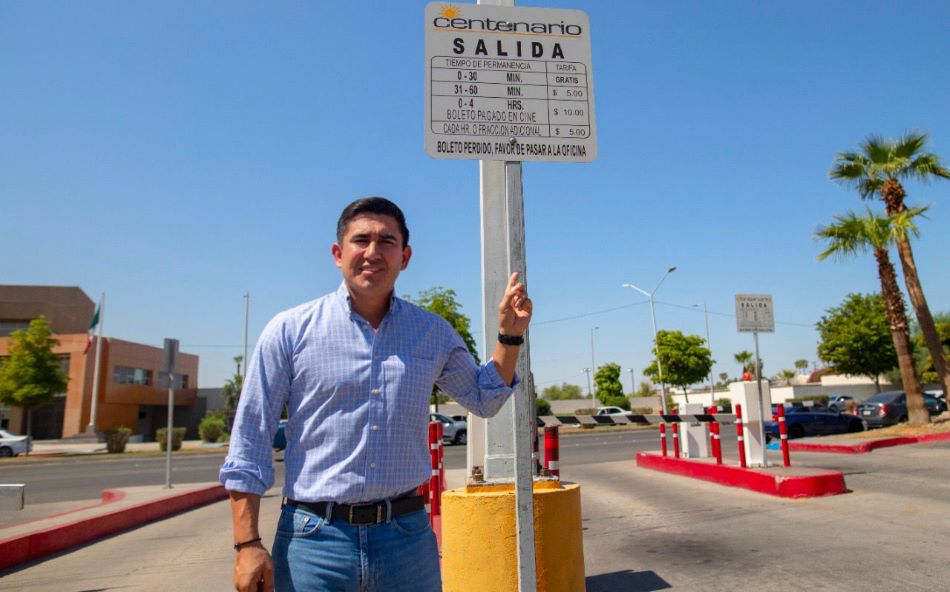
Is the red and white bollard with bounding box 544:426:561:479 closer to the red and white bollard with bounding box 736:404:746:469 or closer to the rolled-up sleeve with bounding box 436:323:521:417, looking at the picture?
the rolled-up sleeve with bounding box 436:323:521:417

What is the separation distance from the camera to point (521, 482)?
7.21ft

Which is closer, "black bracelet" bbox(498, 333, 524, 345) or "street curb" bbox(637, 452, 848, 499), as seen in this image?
"black bracelet" bbox(498, 333, 524, 345)

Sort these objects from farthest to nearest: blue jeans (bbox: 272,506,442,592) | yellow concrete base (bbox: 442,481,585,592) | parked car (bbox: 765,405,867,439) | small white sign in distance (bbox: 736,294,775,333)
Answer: parked car (bbox: 765,405,867,439) < small white sign in distance (bbox: 736,294,775,333) < yellow concrete base (bbox: 442,481,585,592) < blue jeans (bbox: 272,506,442,592)

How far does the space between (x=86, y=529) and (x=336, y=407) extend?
7100mm

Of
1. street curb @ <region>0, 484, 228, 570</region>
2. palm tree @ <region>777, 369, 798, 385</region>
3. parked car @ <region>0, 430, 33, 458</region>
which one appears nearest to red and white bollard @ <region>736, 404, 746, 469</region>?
street curb @ <region>0, 484, 228, 570</region>

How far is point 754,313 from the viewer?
10359 millimetres

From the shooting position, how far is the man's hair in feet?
7.04

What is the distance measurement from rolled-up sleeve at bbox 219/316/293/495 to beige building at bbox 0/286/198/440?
140ft

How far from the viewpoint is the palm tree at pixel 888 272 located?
16828mm

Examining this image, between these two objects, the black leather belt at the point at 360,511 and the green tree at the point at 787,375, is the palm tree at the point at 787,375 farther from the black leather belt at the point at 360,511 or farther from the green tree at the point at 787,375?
the black leather belt at the point at 360,511

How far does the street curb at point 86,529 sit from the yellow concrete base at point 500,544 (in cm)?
338

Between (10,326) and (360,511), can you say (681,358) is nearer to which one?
(360,511)

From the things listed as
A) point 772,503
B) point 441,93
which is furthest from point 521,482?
point 772,503

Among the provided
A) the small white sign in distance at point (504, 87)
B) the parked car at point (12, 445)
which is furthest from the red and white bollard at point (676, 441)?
the parked car at point (12, 445)
